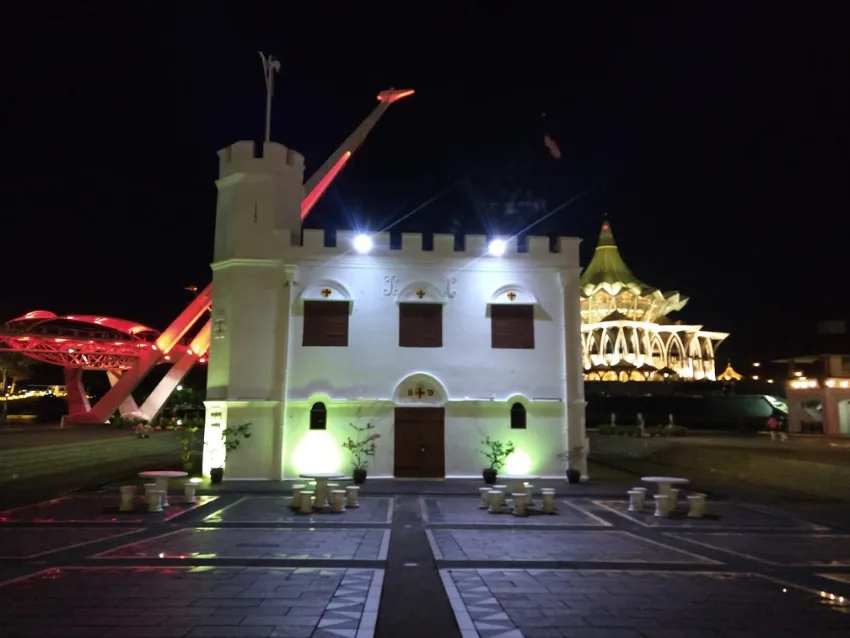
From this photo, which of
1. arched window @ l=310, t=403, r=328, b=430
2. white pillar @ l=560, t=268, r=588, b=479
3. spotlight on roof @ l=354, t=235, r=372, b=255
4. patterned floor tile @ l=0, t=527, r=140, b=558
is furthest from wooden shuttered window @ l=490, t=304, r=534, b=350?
patterned floor tile @ l=0, t=527, r=140, b=558

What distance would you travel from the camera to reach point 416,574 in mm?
8531

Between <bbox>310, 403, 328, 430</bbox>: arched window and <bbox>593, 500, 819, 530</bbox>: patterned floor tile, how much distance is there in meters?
9.08

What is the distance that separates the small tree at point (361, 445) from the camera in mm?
19562

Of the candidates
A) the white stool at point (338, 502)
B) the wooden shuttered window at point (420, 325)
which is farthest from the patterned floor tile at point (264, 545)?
the wooden shuttered window at point (420, 325)

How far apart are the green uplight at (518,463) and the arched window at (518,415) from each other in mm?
875

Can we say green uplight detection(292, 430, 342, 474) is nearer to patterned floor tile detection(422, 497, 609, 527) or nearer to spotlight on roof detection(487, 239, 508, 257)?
patterned floor tile detection(422, 497, 609, 527)

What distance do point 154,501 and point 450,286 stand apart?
37.5 feet

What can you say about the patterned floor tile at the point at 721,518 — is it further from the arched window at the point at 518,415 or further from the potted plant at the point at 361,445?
the potted plant at the point at 361,445

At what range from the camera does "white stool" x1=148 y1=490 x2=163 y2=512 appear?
540 inches

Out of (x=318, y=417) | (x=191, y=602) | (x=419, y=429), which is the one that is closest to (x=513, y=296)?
(x=419, y=429)

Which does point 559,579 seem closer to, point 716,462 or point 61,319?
point 716,462

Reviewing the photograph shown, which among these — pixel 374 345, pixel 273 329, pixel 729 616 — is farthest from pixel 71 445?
pixel 729 616

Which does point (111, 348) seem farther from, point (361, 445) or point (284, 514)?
point (284, 514)

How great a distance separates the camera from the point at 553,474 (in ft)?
66.0
